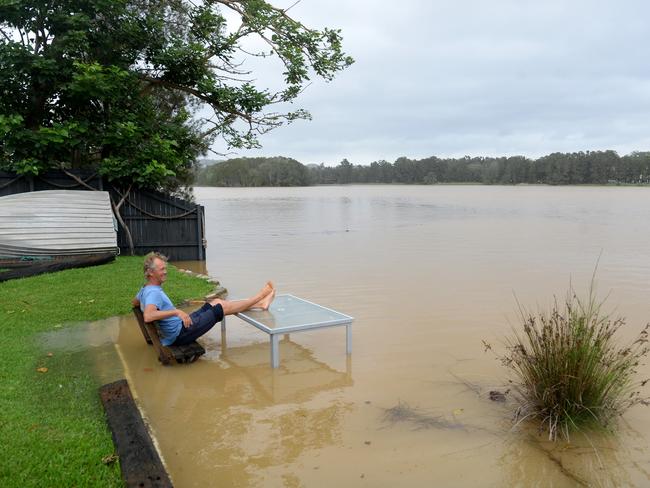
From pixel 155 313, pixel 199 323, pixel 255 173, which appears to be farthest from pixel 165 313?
pixel 255 173

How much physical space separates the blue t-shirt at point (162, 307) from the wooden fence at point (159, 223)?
8903mm

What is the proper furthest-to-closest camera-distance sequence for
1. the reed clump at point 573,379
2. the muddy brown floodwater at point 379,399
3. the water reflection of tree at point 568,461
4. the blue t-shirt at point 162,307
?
the blue t-shirt at point 162,307
the reed clump at point 573,379
the muddy brown floodwater at point 379,399
the water reflection of tree at point 568,461

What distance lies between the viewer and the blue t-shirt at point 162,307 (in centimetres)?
557

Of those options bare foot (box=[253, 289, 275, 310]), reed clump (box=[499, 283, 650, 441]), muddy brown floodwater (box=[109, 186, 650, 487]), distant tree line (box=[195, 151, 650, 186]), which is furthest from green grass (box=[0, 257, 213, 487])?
distant tree line (box=[195, 151, 650, 186])

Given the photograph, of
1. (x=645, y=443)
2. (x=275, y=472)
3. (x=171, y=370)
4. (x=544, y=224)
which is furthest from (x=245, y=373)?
(x=544, y=224)

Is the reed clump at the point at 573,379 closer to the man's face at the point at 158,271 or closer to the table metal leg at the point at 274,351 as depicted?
the table metal leg at the point at 274,351

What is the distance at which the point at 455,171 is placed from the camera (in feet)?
330

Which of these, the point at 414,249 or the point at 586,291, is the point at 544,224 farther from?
the point at 586,291

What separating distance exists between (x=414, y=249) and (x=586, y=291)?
23.6ft

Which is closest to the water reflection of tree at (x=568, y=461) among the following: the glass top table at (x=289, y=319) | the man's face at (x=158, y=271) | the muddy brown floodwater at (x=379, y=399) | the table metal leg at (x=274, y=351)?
the muddy brown floodwater at (x=379, y=399)

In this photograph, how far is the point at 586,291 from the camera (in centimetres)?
1117

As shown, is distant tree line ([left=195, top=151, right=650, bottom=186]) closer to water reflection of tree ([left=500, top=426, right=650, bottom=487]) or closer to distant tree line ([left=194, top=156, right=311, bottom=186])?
distant tree line ([left=194, top=156, right=311, bottom=186])

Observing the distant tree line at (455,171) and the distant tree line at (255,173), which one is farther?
the distant tree line at (255,173)

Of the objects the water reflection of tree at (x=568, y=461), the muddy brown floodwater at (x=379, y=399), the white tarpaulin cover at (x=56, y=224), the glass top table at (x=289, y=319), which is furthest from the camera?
the white tarpaulin cover at (x=56, y=224)
